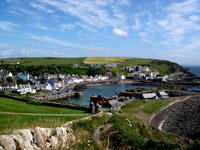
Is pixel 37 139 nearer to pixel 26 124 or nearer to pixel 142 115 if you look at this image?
pixel 26 124

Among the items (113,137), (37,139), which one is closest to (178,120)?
(113,137)

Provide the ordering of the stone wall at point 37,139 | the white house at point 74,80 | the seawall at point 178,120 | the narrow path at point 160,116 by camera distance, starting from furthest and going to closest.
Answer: the white house at point 74,80 → the narrow path at point 160,116 → the seawall at point 178,120 → the stone wall at point 37,139

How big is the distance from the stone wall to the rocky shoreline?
1964 centimetres

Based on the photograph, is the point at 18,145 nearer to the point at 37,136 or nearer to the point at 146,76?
the point at 37,136

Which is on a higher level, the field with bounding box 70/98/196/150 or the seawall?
the field with bounding box 70/98/196/150

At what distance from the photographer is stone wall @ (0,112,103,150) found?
16.9 feet

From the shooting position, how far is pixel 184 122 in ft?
94.4

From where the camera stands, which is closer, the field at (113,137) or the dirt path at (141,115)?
the field at (113,137)

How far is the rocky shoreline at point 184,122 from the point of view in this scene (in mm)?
24406

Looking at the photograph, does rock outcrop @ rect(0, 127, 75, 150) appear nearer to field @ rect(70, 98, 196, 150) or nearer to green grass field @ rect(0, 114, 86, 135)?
field @ rect(70, 98, 196, 150)

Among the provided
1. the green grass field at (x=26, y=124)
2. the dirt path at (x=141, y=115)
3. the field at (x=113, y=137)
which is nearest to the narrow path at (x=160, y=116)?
the dirt path at (x=141, y=115)

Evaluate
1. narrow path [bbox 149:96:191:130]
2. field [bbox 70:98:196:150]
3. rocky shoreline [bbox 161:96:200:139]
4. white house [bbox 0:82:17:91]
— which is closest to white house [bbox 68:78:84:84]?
white house [bbox 0:82:17:91]

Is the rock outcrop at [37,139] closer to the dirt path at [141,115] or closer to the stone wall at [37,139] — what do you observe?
the stone wall at [37,139]

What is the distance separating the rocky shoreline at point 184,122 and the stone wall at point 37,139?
19.6m
